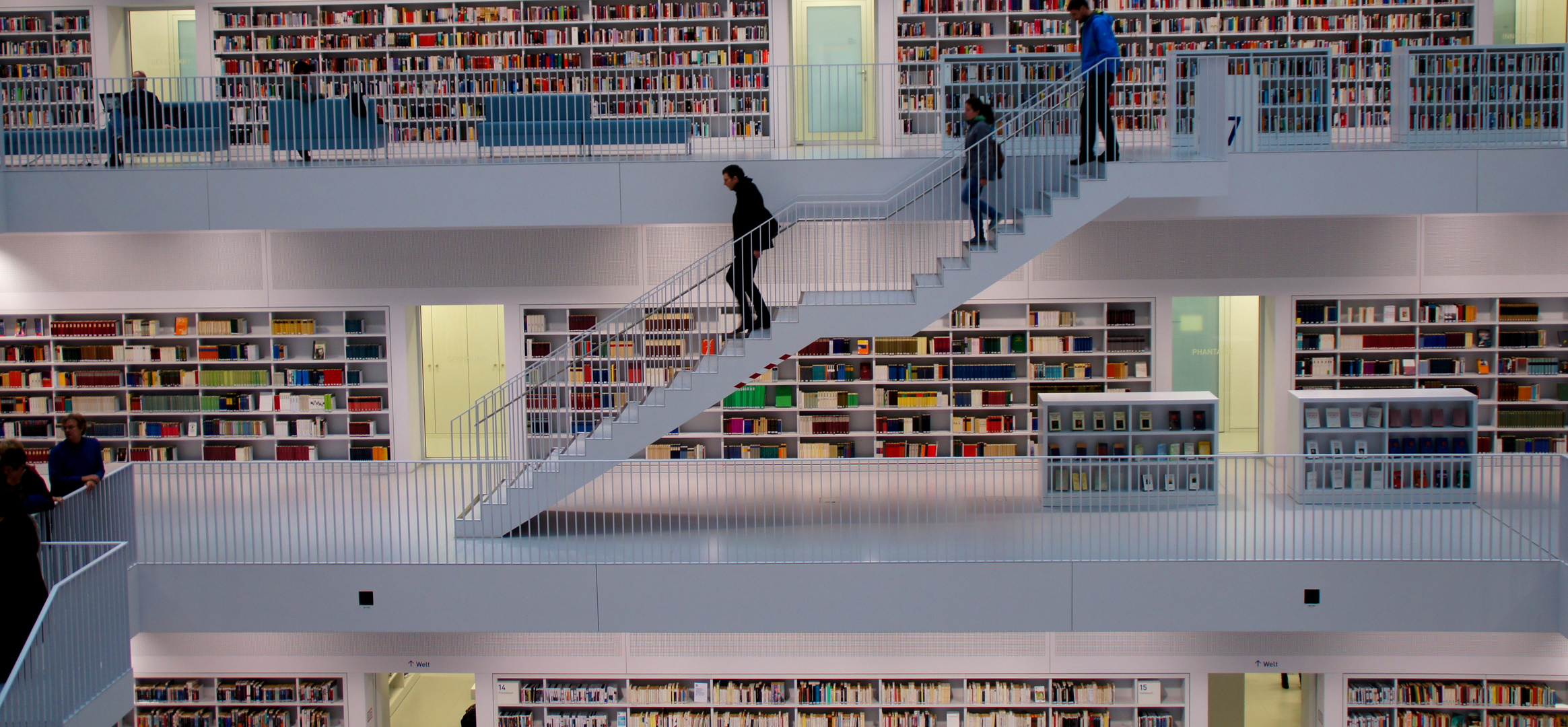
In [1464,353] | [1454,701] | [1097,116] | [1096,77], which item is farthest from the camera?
[1464,353]

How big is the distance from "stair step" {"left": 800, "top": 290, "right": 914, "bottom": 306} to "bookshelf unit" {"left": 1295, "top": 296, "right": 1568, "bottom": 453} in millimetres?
4630

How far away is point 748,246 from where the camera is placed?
8.45 metres

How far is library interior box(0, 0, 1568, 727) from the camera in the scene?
786cm

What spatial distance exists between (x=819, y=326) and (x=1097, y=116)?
2315 millimetres

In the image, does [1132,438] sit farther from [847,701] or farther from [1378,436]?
[847,701]

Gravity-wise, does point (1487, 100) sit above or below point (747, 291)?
above

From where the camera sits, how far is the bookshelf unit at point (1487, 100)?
8.88 meters

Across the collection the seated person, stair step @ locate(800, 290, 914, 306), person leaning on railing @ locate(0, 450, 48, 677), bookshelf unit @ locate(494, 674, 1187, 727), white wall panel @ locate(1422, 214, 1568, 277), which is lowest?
bookshelf unit @ locate(494, 674, 1187, 727)

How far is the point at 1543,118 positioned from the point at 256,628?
9.86 m

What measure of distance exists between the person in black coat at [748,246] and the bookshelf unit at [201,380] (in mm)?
4467

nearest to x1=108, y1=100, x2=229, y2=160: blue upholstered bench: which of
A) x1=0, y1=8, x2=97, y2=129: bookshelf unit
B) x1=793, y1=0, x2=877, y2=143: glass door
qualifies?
x1=0, y1=8, x2=97, y2=129: bookshelf unit

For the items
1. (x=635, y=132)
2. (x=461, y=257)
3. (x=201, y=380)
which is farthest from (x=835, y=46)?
(x=201, y=380)

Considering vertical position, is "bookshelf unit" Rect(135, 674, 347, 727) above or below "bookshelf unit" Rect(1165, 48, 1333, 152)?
below

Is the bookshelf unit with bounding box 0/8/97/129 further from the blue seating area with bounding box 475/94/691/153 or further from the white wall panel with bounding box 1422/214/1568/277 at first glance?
the white wall panel with bounding box 1422/214/1568/277
